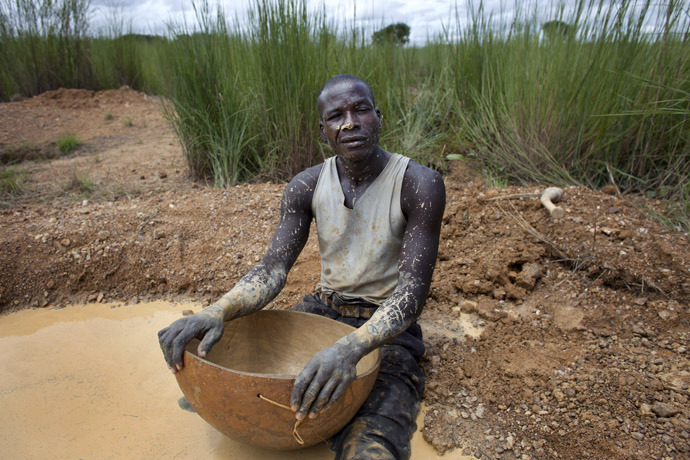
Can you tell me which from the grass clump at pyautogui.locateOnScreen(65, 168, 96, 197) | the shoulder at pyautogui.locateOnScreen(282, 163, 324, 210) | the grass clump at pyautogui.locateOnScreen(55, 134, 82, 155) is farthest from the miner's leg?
the grass clump at pyautogui.locateOnScreen(55, 134, 82, 155)

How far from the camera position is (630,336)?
2191mm

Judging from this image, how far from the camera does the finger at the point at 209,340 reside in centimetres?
154

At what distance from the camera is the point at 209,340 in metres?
1.56

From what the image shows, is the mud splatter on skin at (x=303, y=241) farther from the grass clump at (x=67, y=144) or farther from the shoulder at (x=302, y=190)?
the grass clump at (x=67, y=144)

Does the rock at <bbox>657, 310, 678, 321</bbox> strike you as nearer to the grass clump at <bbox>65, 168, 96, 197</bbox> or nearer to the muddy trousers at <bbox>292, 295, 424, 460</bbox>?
the muddy trousers at <bbox>292, 295, 424, 460</bbox>

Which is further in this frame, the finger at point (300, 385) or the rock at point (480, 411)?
the rock at point (480, 411)

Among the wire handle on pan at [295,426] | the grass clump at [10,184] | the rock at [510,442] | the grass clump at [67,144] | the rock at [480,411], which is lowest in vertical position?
the rock at [510,442]

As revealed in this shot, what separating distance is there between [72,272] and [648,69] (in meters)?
4.07

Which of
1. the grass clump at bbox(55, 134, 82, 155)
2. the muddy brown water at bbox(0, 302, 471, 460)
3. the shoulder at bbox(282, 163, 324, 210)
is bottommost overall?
the muddy brown water at bbox(0, 302, 471, 460)

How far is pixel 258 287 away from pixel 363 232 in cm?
46

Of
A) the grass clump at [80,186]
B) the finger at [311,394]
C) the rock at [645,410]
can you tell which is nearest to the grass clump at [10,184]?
the grass clump at [80,186]

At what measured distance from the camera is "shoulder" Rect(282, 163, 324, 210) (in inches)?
77.1

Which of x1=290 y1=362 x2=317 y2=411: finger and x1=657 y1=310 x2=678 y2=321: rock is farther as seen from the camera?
x1=657 y1=310 x2=678 y2=321: rock

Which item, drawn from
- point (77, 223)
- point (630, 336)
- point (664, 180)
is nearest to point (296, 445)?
point (630, 336)
